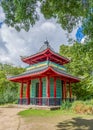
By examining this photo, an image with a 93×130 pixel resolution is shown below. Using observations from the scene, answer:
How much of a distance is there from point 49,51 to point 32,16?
1582cm

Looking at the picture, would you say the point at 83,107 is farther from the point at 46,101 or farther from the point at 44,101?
the point at 44,101

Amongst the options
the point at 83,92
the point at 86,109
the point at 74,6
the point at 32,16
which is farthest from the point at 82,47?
the point at 83,92

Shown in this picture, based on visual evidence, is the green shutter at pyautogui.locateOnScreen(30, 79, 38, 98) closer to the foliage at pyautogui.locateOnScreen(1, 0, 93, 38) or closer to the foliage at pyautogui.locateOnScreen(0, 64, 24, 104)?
the foliage at pyautogui.locateOnScreen(0, 64, 24, 104)

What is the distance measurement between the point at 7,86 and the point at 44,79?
19971 millimetres

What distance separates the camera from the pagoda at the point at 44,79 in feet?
71.3

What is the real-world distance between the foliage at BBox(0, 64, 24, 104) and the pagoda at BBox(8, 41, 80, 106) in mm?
5258

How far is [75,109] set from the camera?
1723 centimetres

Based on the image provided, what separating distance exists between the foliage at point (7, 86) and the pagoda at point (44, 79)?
17.2 feet

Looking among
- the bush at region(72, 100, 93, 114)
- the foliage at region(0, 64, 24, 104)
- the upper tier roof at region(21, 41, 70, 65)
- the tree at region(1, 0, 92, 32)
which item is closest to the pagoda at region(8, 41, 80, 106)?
the upper tier roof at region(21, 41, 70, 65)

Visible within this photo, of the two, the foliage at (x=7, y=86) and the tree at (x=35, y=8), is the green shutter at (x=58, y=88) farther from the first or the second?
the tree at (x=35, y=8)

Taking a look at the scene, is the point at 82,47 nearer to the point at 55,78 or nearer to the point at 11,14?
the point at 11,14

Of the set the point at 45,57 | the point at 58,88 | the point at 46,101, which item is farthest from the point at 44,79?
the point at 46,101

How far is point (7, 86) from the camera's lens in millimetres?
41906

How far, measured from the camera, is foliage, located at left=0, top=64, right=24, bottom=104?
1182 inches
